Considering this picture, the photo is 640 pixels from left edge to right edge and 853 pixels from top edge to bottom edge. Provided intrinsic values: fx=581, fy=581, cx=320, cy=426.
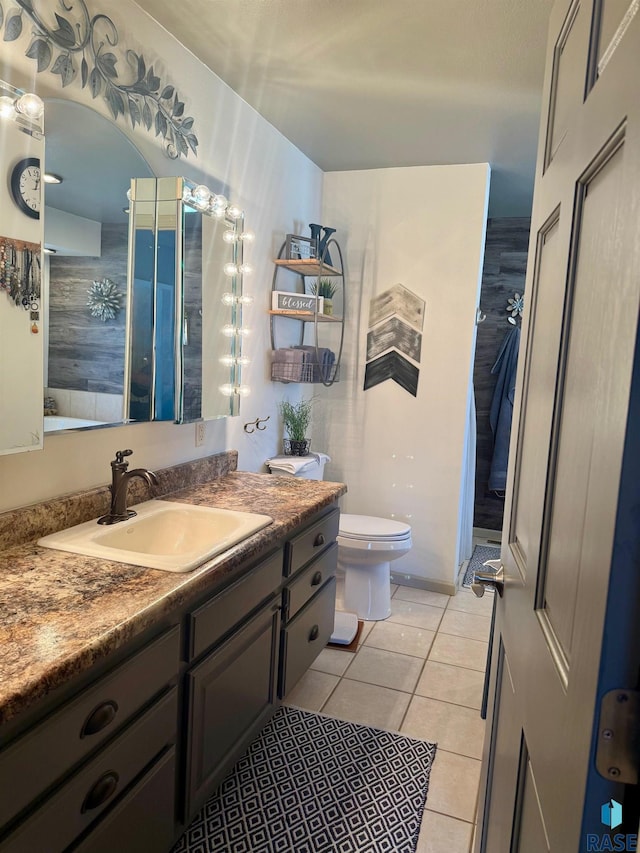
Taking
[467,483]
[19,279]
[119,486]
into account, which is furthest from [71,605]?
[467,483]

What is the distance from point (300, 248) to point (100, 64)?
1486 millimetres

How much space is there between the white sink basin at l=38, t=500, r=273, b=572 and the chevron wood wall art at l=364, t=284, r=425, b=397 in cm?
185

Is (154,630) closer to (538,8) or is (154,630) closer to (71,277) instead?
(71,277)

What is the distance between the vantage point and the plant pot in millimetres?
3307

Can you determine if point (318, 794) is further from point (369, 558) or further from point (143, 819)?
point (369, 558)

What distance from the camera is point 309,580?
2248mm

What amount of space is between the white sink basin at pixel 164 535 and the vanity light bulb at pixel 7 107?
109 cm

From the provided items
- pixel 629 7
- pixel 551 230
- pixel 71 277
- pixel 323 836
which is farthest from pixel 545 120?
pixel 323 836

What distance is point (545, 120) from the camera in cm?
115

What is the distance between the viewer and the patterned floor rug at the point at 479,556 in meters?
3.90

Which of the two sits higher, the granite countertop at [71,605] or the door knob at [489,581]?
the door knob at [489,581]

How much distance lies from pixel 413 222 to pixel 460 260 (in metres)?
0.37

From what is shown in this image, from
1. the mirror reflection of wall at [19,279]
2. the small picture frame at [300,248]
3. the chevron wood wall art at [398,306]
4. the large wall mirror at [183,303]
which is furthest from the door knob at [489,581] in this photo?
the chevron wood wall art at [398,306]

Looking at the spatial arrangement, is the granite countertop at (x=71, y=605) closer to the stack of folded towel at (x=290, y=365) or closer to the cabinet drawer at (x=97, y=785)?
the cabinet drawer at (x=97, y=785)
